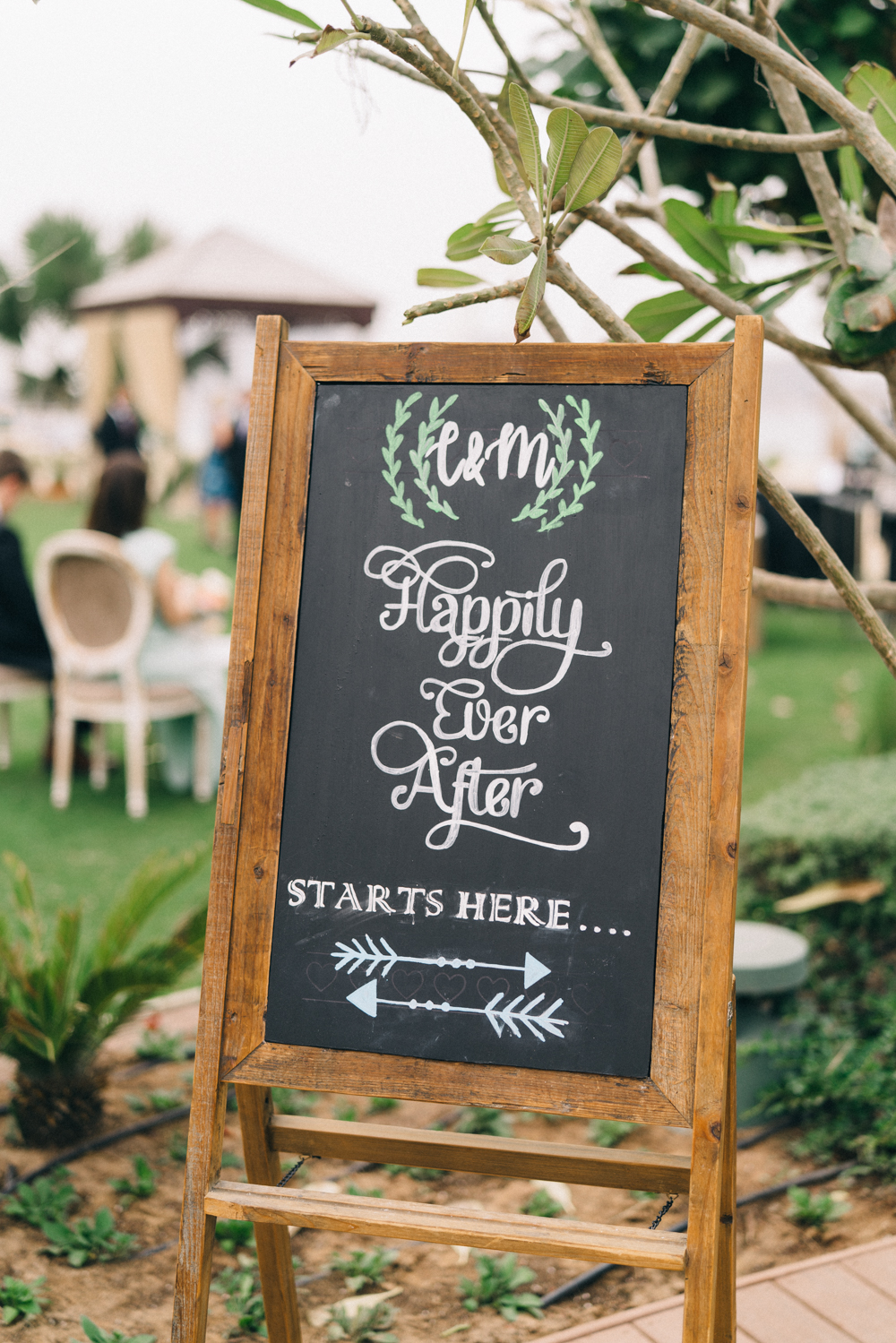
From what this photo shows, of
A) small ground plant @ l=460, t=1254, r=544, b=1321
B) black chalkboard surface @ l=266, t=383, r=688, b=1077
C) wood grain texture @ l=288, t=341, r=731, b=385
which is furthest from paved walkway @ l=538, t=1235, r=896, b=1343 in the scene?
wood grain texture @ l=288, t=341, r=731, b=385

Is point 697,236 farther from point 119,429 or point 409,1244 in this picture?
point 119,429

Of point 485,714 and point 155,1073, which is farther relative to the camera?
point 155,1073

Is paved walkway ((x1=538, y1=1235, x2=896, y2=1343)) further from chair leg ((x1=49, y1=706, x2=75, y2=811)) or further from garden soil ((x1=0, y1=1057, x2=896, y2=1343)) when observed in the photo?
chair leg ((x1=49, y1=706, x2=75, y2=811))

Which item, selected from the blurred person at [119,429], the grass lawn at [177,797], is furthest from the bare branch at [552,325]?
the blurred person at [119,429]

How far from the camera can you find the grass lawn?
13.9 feet

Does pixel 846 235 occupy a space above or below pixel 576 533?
above

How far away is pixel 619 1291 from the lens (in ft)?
7.00

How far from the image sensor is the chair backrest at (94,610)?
4875 mm

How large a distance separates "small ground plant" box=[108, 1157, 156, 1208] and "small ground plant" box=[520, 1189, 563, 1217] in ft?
2.51

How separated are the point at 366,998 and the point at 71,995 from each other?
127 cm

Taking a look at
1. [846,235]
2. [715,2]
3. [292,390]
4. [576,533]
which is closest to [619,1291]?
[576,533]

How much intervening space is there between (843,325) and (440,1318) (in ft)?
6.14

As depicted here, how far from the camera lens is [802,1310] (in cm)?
194

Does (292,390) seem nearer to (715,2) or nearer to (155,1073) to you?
(715,2)
